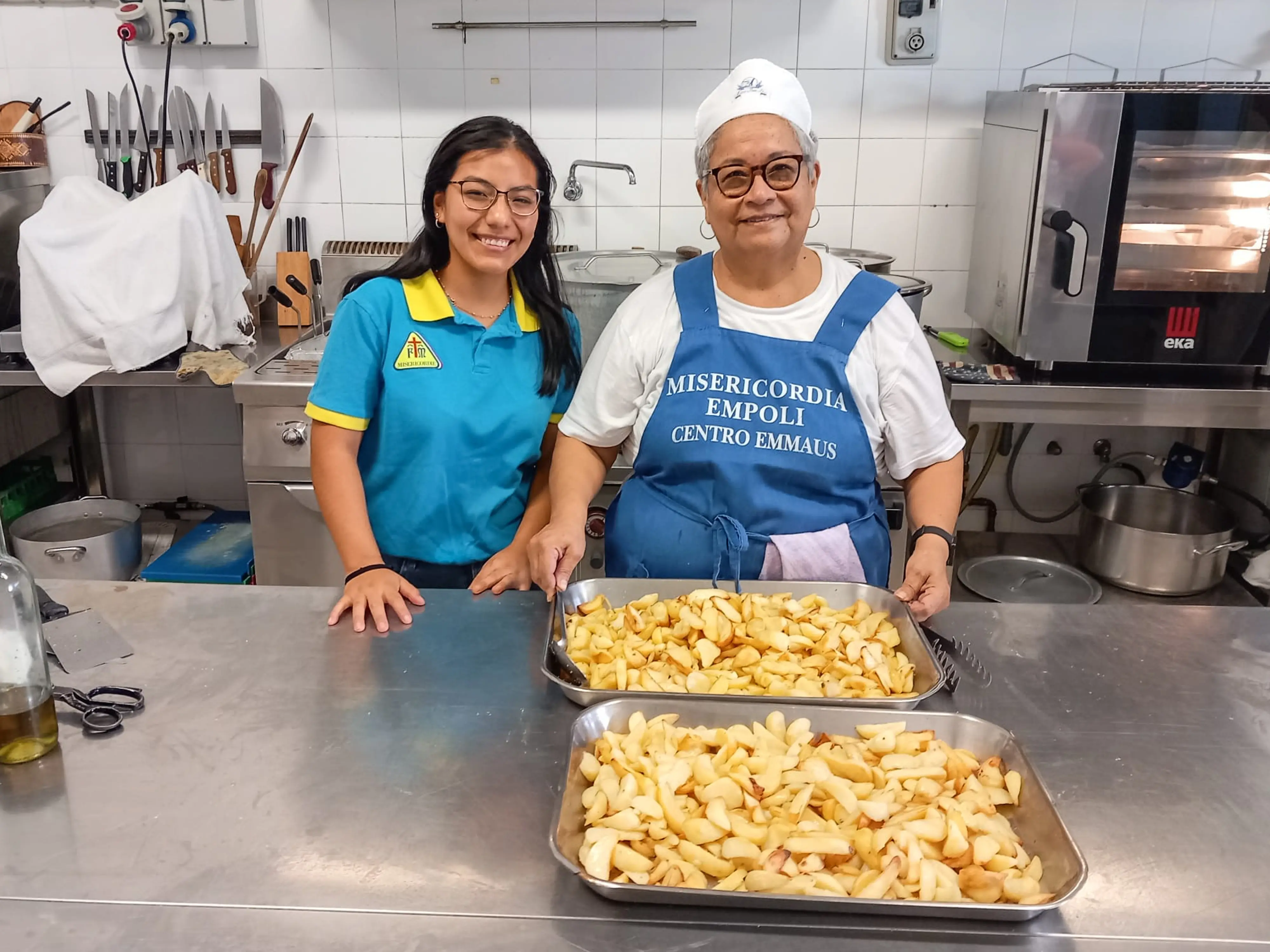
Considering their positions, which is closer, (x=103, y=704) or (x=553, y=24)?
(x=103, y=704)

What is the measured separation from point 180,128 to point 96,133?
26 cm

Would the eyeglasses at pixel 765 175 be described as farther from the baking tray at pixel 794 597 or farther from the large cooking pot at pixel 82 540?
the large cooking pot at pixel 82 540

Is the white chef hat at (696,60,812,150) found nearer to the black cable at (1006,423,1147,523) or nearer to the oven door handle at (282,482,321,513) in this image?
the oven door handle at (282,482,321,513)

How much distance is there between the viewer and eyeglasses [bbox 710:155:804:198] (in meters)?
1.57

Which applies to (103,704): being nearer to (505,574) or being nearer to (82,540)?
(505,574)

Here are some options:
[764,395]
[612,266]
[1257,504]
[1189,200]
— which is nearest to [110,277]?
[612,266]

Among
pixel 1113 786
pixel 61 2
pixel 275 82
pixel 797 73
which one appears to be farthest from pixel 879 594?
pixel 61 2

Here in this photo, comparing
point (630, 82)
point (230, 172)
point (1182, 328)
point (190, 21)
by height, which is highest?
point (190, 21)

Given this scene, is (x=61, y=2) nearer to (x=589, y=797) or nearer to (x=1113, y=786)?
(x=589, y=797)

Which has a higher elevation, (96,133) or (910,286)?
(96,133)

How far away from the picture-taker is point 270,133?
3074 millimetres

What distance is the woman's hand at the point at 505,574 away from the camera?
5.18 feet

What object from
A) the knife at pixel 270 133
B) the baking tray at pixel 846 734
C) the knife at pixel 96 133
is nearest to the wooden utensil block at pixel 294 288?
the knife at pixel 270 133

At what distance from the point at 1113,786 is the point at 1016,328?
174 cm
